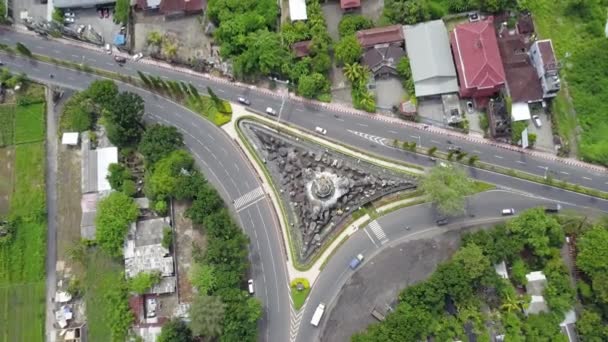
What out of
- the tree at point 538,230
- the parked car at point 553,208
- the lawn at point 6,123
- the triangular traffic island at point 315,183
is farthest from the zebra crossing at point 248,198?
the parked car at point 553,208

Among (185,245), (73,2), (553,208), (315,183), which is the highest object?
(73,2)

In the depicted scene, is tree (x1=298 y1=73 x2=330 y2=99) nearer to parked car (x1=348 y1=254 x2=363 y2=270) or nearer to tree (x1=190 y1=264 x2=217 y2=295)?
parked car (x1=348 y1=254 x2=363 y2=270)

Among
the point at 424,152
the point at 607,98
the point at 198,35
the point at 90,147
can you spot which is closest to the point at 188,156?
the point at 90,147

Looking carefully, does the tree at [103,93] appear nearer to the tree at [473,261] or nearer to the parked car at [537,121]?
the tree at [473,261]

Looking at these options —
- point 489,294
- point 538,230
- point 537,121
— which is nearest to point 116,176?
point 489,294

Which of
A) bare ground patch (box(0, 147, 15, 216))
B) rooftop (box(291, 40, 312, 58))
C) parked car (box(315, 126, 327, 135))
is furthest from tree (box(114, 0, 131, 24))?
parked car (box(315, 126, 327, 135))

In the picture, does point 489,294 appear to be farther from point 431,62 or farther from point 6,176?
point 6,176
